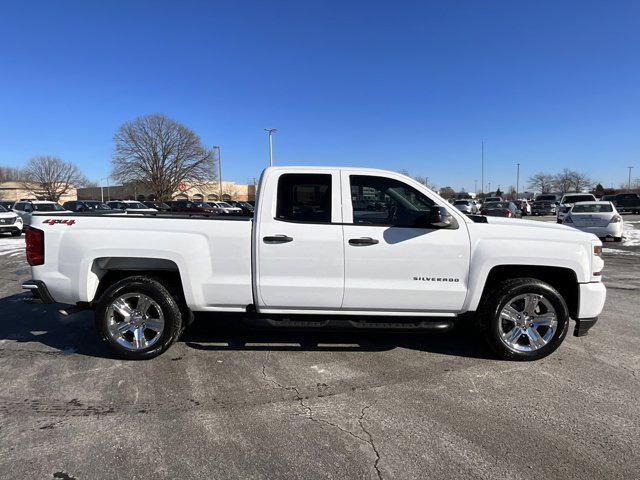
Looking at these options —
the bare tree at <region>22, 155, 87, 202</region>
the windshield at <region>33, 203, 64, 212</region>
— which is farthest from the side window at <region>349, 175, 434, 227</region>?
the bare tree at <region>22, 155, 87, 202</region>

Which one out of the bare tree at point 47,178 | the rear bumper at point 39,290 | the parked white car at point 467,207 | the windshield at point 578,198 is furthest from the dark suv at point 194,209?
the bare tree at point 47,178

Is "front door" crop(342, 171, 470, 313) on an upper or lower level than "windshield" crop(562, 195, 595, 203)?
lower

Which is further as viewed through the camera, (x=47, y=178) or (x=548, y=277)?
(x=47, y=178)

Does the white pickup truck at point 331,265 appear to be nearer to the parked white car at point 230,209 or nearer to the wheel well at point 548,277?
the wheel well at point 548,277

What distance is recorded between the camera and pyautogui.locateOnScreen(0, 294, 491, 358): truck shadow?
459 centimetres

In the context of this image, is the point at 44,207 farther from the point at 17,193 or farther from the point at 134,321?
the point at 17,193

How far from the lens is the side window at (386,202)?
4.19 meters

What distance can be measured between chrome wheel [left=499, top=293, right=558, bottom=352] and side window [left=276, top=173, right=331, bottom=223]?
2.07m

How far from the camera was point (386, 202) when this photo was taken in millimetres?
4266

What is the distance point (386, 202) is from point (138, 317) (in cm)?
280

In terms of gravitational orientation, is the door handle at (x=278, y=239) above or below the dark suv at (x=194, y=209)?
below

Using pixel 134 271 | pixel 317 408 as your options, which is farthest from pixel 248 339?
pixel 317 408

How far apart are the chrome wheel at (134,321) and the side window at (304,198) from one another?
5.36 feet

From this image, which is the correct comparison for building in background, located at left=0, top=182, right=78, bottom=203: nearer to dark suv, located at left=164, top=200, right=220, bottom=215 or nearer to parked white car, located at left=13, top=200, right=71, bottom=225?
parked white car, located at left=13, top=200, right=71, bottom=225
